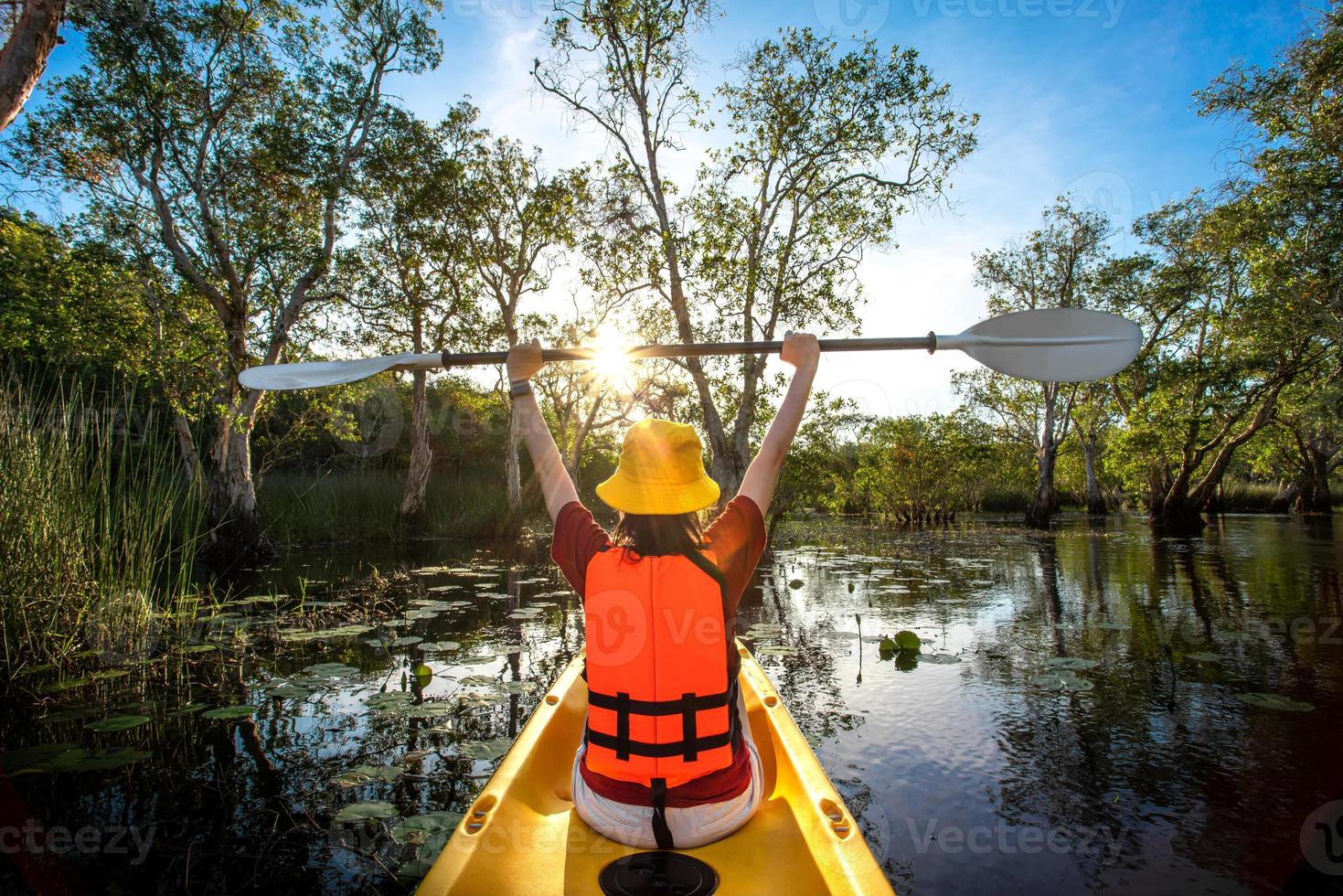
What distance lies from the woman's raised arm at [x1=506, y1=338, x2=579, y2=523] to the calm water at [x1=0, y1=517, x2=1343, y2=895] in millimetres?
1346

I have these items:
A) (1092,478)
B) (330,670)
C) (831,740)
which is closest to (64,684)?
(330,670)

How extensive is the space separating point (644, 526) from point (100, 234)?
14.0 m

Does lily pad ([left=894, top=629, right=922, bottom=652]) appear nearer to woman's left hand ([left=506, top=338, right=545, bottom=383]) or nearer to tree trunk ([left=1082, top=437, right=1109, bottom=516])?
woman's left hand ([left=506, top=338, right=545, bottom=383])

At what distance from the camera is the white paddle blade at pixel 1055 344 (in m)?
3.39

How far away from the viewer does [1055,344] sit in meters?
3.48

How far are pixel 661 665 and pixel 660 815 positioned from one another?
357 mm

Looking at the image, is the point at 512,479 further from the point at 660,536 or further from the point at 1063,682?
the point at 660,536

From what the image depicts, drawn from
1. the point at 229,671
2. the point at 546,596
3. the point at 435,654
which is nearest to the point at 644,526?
the point at 435,654

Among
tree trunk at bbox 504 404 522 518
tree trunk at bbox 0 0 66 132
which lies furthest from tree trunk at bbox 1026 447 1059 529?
tree trunk at bbox 0 0 66 132

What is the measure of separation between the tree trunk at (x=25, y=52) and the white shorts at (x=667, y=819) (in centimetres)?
484

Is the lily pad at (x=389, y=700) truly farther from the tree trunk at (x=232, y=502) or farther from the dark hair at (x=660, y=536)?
Answer: the tree trunk at (x=232, y=502)

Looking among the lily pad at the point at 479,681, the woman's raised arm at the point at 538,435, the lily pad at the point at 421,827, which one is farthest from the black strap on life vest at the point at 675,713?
the lily pad at the point at 479,681

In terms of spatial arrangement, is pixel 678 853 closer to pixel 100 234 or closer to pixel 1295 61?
pixel 100 234

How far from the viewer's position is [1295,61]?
A: 1067cm
